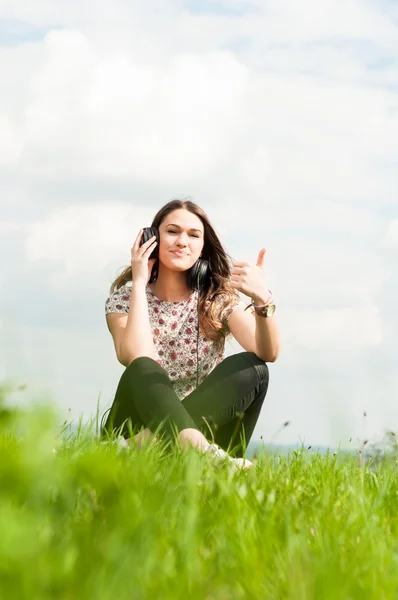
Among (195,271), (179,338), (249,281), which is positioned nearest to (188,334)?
(179,338)

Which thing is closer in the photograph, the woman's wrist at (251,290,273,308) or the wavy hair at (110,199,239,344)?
the woman's wrist at (251,290,273,308)

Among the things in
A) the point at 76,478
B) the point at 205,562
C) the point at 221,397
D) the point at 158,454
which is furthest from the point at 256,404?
the point at 76,478

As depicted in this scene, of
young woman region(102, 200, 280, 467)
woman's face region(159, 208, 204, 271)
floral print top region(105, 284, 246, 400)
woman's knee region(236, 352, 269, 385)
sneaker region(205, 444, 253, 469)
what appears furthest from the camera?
floral print top region(105, 284, 246, 400)

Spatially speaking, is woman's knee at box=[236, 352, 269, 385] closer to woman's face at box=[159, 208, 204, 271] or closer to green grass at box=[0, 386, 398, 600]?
woman's face at box=[159, 208, 204, 271]

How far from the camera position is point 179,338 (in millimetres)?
6195

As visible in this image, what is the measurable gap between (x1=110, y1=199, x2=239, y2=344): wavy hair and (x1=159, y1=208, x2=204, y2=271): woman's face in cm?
9

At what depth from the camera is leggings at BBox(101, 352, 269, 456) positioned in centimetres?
→ 508

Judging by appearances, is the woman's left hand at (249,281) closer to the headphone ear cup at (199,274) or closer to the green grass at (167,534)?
the headphone ear cup at (199,274)

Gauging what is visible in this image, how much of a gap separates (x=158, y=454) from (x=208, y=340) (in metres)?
2.22

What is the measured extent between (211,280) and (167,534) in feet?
13.0

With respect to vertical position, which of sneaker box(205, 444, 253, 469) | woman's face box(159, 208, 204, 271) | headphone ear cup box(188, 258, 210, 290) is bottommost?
sneaker box(205, 444, 253, 469)

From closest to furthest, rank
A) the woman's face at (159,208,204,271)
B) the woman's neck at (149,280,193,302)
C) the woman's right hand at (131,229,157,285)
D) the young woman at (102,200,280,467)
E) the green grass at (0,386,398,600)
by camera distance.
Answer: the green grass at (0,386,398,600)
the young woman at (102,200,280,467)
the woman's right hand at (131,229,157,285)
the woman's face at (159,208,204,271)
the woman's neck at (149,280,193,302)

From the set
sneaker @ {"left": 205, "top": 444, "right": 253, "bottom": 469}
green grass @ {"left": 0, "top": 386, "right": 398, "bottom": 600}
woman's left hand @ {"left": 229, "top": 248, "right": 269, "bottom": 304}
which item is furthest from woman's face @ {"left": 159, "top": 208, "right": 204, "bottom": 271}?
green grass @ {"left": 0, "top": 386, "right": 398, "bottom": 600}

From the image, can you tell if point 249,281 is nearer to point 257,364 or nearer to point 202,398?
point 257,364
